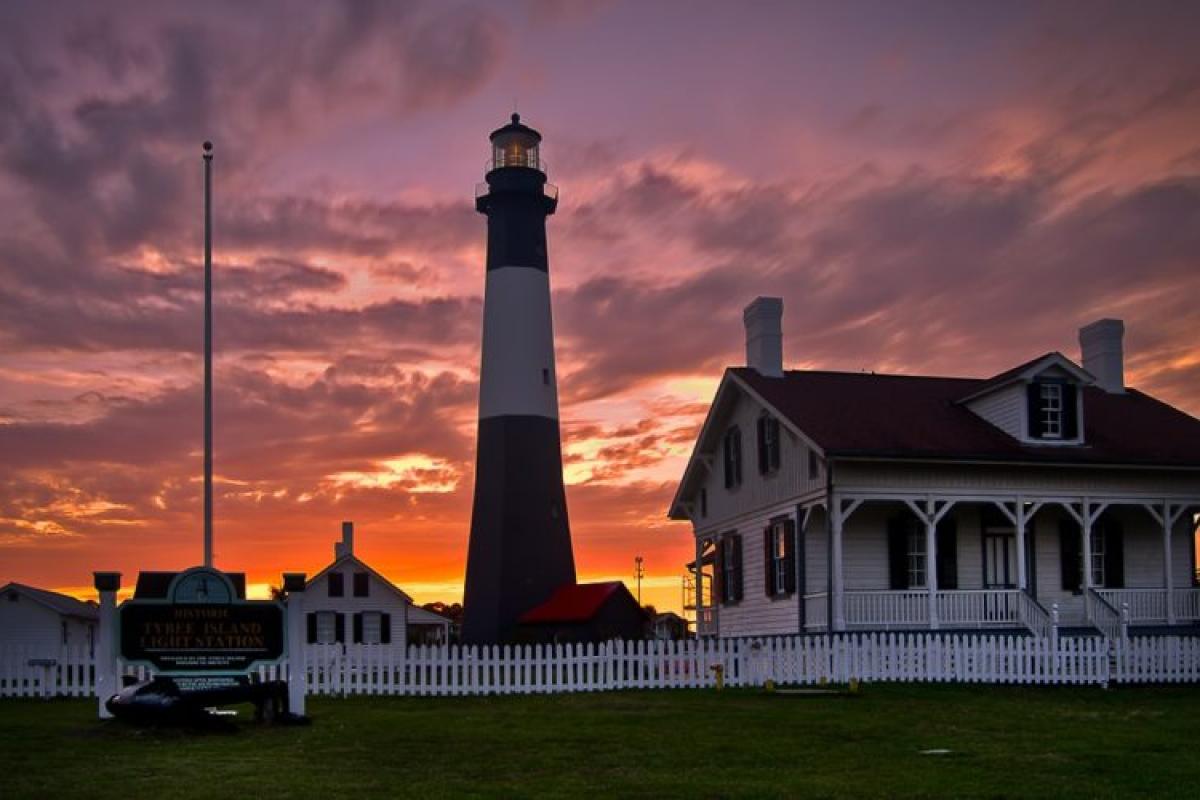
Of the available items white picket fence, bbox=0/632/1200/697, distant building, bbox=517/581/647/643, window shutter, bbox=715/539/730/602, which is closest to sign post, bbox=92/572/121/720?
white picket fence, bbox=0/632/1200/697

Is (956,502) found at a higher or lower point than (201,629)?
higher

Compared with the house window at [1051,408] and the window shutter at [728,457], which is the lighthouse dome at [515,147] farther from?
the house window at [1051,408]

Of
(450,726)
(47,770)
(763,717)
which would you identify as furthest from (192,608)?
(763,717)

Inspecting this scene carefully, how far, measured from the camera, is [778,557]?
109 feet

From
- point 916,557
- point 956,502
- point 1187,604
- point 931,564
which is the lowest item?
point 1187,604

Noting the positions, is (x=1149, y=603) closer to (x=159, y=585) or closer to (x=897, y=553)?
(x=897, y=553)

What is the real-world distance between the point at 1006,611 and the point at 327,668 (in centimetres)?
1423

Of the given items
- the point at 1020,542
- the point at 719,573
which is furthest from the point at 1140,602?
the point at 719,573

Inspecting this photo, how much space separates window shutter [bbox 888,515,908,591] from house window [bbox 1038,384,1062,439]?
3.90 metres

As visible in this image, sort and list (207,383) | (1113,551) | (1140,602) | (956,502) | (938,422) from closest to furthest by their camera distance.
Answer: (207,383), (956,502), (1140,602), (938,422), (1113,551)

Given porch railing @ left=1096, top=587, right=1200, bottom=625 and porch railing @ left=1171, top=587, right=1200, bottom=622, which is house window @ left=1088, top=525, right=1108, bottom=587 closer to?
porch railing @ left=1096, top=587, right=1200, bottom=625

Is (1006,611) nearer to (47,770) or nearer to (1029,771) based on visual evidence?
(1029,771)

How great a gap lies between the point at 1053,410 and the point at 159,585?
20494 millimetres

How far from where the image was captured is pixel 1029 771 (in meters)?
14.2
